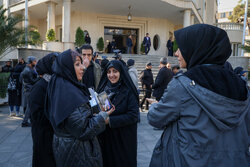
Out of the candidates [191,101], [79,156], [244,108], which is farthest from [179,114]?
[79,156]

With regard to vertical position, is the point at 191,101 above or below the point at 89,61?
below

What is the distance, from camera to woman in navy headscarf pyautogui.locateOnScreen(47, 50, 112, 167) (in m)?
1.78

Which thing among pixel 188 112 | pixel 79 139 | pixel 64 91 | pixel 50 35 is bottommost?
pixel 79 139

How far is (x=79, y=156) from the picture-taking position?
6.27ft

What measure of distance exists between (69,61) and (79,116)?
51 centimetres

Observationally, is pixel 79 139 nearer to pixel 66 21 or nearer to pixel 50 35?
pixel 50 35

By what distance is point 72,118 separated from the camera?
176 cm

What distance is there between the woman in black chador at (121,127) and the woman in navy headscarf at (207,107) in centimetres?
115

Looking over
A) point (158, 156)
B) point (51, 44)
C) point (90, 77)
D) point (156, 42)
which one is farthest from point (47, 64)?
point (156, 42)

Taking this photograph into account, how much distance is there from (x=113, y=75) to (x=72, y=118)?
4.28ft

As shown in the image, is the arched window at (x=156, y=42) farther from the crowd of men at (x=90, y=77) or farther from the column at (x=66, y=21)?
the crowd of men at (x=90, y=77)

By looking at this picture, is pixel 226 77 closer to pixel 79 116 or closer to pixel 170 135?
pixel 170 135

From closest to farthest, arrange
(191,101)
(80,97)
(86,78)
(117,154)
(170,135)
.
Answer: (191,101) < (170,135) < (80,97) < (117,154) < (86,78)

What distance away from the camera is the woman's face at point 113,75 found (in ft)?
9.74
